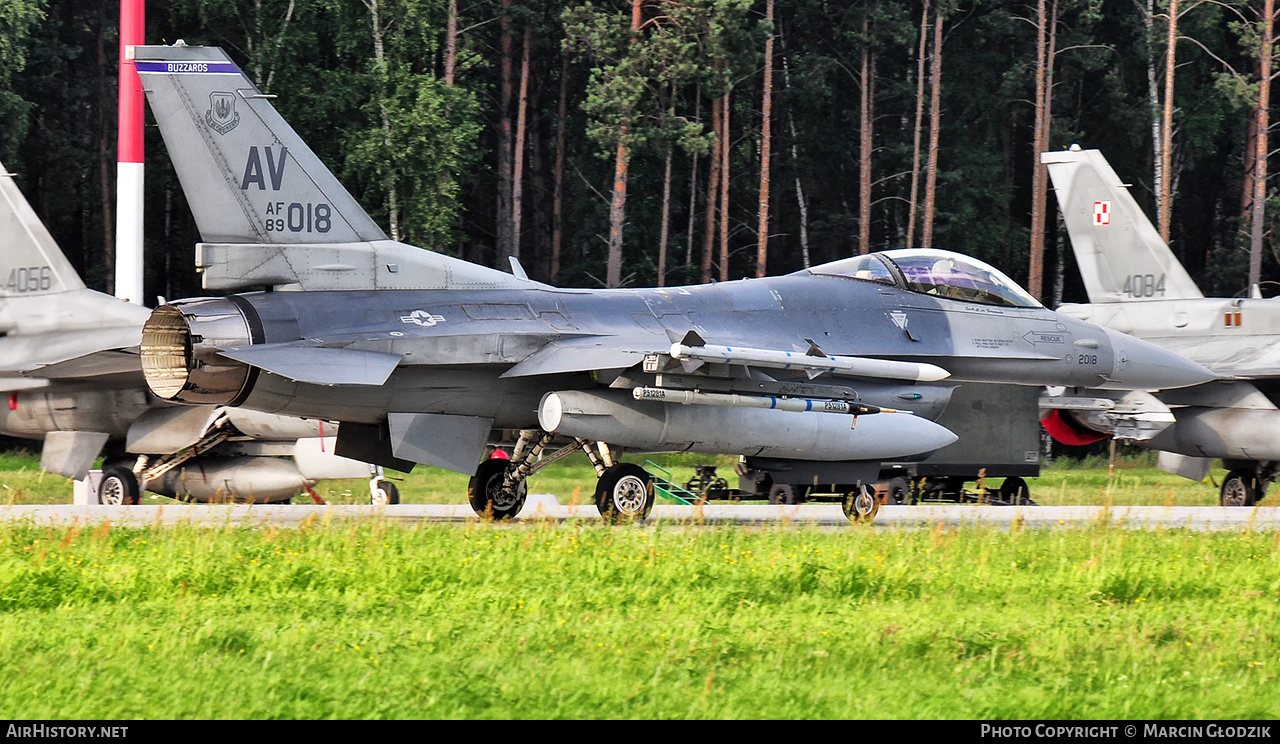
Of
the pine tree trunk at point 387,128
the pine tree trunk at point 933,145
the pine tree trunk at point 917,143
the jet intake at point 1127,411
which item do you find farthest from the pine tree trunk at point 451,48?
the jet intake at point 1127,411

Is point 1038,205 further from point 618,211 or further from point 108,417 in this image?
point 108,417

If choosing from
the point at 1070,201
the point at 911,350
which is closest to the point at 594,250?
the point at 1070,201

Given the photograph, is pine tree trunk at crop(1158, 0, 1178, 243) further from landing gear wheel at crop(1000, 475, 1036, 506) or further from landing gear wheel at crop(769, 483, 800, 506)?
landing gear wheel at crop(769, 483, 800, 506)

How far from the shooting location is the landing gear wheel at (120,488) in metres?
18.2

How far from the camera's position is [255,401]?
38.8ft

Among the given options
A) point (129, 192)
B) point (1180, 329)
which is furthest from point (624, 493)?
point (129, 192)

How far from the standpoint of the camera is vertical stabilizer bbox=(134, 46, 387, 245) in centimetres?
1175

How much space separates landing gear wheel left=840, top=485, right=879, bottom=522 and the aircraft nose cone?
321 centimetres

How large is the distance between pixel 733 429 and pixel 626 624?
556 cm

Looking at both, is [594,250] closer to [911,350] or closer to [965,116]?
[965,116]

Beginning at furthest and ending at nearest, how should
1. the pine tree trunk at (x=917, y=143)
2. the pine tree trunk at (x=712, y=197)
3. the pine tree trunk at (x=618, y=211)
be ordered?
the pine tree trunk at (x=917, y=143) → the pine tree trunk at (x=712, y=197) → the pine tree trunk at (x=618, y=211)

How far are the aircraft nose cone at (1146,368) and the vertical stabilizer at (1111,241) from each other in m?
4.88

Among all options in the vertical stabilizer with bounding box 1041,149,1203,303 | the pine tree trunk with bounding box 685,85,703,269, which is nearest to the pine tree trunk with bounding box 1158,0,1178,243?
the pine tree trunk with bounding box 685,85,703,269

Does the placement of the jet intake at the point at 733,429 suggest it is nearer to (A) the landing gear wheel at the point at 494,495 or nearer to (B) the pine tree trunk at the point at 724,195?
(A) the landing gear wheel at the point at 494,495
